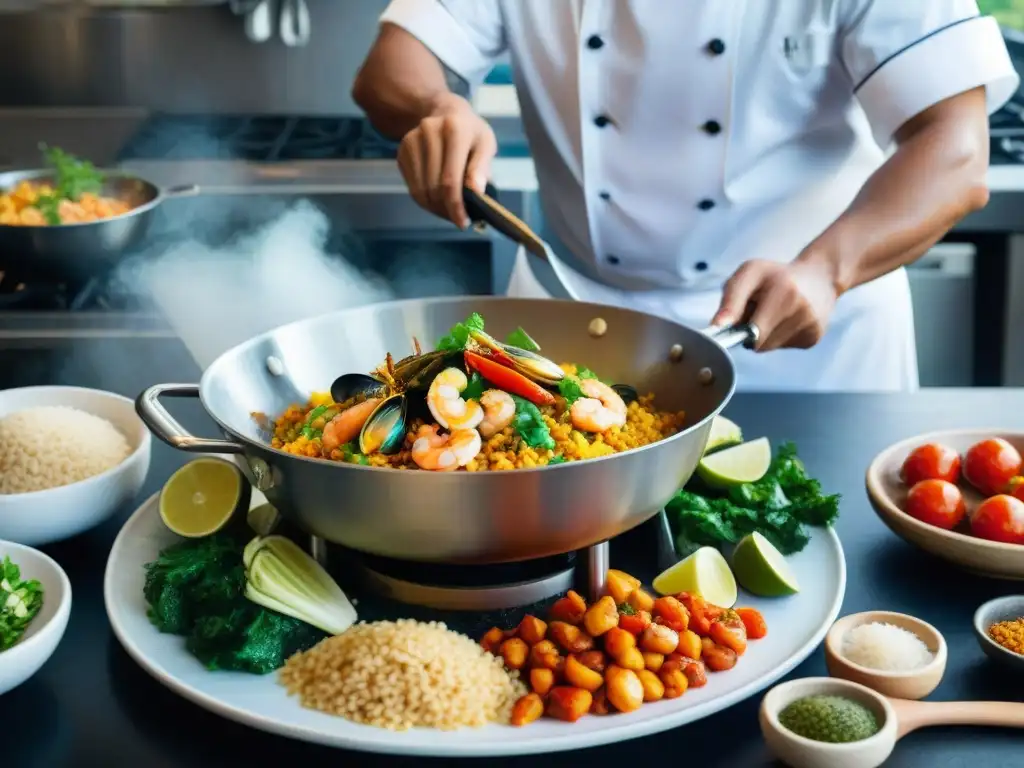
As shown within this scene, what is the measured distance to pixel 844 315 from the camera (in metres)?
2.13

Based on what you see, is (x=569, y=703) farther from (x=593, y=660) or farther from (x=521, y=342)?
(x=521, y=342)

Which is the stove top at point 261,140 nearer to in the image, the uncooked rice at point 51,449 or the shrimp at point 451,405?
the uncooked rice at point 51,449

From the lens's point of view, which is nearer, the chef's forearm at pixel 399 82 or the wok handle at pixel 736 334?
the wok handle at pixel 736 334

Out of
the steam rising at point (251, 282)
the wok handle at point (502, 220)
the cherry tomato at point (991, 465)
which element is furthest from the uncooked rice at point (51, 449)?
the cherry tomato at point (991, 465)

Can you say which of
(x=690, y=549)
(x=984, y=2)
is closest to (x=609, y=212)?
(x=690, y=549)

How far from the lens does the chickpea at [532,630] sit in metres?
1.08

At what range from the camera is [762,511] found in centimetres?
131

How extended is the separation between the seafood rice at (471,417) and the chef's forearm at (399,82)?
828 millimetres

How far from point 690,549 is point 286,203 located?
1.89 m

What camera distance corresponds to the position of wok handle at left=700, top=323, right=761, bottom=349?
141cm

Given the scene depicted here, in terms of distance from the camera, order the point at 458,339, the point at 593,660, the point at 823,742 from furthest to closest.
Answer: the point at 458,339
the point at 593,660
the point at 823,742

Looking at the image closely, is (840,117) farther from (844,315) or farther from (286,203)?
(286,203)

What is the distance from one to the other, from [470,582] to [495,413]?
180mm

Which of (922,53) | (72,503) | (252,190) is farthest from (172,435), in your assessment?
(252,190)
